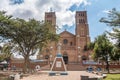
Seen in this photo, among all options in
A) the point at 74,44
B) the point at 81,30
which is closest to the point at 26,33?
the point at 74,44

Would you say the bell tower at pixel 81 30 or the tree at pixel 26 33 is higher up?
the bell tower at pixel 81 30

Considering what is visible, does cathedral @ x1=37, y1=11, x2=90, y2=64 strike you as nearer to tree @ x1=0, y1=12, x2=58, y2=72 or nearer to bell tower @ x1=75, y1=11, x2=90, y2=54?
bell tower @ x1=75, y1=11, x2=90, y2=54

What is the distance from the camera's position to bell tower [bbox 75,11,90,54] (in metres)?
54.2

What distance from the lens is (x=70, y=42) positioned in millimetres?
55688

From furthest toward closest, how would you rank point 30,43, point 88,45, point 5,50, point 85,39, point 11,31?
point 85,39, point 88,45, point 5,50, point 30,43, point 11,31

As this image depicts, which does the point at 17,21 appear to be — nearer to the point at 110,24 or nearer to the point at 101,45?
the point at 101,45

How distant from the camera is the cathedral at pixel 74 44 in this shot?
173ft

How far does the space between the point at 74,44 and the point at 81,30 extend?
4337 millimetres

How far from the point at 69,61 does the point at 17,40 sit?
80.8 feet

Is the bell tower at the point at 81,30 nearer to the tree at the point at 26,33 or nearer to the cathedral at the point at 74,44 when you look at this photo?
the cathedral at the point at 74,44

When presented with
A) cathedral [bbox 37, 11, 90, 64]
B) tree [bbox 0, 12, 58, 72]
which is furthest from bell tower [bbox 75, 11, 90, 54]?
tree [bbox 0, 12, 58, 72]

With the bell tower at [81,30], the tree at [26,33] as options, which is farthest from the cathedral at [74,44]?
the tree at [26,33]

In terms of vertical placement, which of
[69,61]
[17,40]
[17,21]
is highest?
[17,21]

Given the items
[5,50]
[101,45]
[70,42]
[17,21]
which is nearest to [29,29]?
[17,21]
